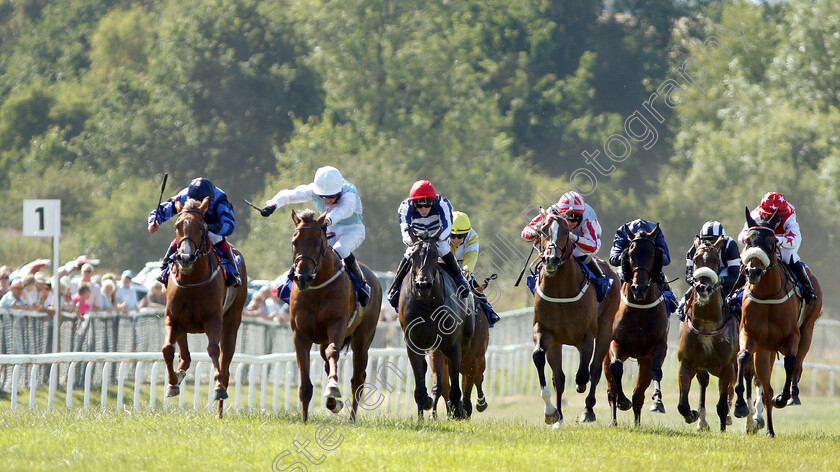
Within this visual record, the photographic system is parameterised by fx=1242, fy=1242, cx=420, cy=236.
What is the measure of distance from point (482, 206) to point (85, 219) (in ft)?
44.8

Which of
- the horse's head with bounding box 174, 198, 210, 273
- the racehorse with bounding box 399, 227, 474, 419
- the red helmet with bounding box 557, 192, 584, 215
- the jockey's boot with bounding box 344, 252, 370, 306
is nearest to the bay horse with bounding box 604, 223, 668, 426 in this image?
the red helmet with bounding box 557, 192, 584, 215

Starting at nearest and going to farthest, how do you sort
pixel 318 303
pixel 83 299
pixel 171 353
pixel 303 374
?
1. pixel 303 374
2. pixel 318 303
3. pixel 171 353
4. pixel 83 299

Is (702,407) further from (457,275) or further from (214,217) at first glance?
(214,217)

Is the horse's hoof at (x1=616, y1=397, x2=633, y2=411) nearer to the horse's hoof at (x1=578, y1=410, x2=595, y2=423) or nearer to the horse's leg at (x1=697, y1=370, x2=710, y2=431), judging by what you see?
the horse's hoof at (x1=578, y1=410, x2=595, y2=423)

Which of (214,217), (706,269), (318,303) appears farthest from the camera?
(706,269)

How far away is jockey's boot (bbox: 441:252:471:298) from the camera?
37.3 ft

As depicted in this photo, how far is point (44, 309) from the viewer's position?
15422mm

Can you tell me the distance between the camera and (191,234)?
10.8 metres

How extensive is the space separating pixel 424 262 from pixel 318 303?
980 mm

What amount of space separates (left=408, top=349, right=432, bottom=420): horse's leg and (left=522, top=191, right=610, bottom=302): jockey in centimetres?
179

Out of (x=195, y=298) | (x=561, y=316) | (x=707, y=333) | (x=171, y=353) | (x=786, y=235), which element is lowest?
(x=171, y=353)

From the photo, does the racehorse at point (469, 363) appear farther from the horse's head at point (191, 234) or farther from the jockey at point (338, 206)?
the horse's head at point (191, 234)

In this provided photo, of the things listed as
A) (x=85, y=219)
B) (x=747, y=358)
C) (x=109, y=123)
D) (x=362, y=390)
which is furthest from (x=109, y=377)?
(x=109, y=123)

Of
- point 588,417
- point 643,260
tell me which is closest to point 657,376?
point 588,417
